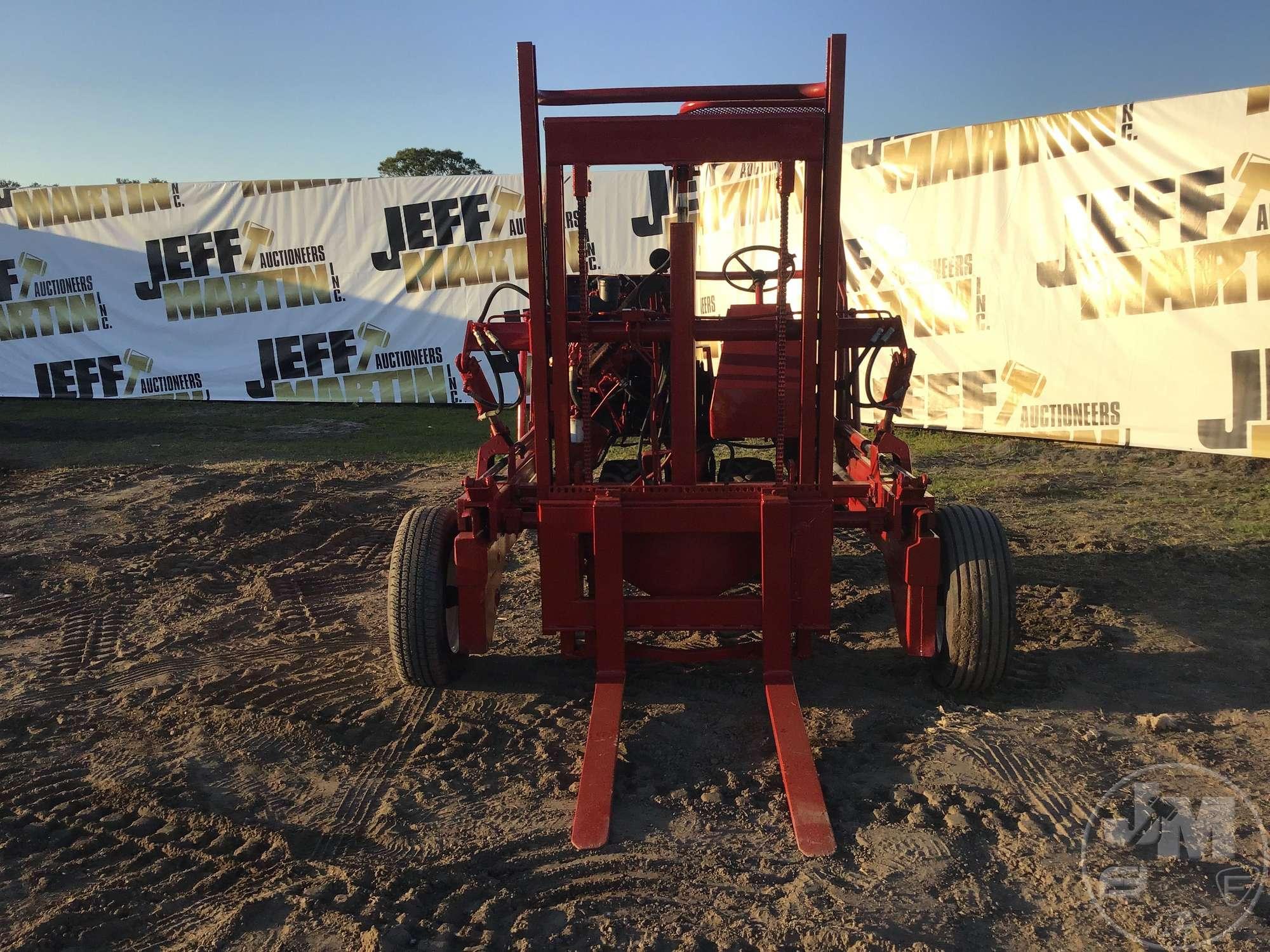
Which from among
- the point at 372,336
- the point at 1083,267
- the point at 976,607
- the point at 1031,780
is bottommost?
the point at 1031,780

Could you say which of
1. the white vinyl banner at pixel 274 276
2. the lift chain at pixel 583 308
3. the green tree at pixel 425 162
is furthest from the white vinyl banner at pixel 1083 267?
the green tree at pixel 425 162

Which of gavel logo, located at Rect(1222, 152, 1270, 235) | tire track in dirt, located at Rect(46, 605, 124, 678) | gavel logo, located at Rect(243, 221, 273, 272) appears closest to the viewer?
tire track in dirt, located at Rect(46, 605, 124, 678)

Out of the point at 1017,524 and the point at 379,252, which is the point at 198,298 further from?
the point at 1017,524

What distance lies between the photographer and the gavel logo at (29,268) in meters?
15.0

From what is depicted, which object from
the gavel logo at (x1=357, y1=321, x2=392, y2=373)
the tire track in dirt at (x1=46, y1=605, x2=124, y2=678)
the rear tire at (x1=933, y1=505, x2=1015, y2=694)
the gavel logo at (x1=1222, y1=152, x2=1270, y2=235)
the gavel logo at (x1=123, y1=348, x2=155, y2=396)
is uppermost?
the gavel logo at (x1=1222, y1=152, x2=1270, y2=235)

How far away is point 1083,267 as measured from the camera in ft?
29.7

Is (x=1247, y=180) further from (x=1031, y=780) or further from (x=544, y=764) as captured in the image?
(x=544, y=764)

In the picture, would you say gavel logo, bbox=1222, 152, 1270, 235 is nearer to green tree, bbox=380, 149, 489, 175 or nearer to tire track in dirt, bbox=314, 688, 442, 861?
tire track in dirt, bbox=314, 688, 442, 861

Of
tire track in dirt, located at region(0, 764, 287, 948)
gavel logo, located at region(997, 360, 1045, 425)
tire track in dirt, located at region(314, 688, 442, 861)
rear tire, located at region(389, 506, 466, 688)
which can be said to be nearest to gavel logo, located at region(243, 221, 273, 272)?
gavel logo, located at region(997, 360, 1045, 425)

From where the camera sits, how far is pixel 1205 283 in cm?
810

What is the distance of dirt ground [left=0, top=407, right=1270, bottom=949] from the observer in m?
2.42

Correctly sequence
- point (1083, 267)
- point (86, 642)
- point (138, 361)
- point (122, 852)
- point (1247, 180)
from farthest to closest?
point (138, 361) < point (1083, 267) < point (1247, 180) < point (86, 642) < point (122, 852)

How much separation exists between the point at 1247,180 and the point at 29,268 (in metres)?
16.9

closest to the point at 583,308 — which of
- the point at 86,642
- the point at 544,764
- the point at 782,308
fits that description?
the point at 782,308
